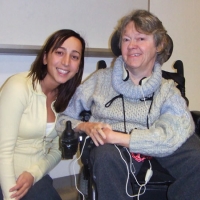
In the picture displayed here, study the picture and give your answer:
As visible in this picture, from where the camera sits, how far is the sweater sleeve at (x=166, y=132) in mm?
1100

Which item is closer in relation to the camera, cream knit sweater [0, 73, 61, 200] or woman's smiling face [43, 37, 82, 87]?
cream knit sweater [0, 73, 61, 200]

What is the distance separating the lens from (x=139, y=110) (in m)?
1.30

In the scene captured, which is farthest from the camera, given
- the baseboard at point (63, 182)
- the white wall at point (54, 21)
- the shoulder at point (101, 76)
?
the baseboard at point (63, 182)

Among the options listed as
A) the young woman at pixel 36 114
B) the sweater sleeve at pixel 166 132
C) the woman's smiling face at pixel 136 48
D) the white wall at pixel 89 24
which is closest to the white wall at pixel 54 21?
the white wall at pixel 89 24

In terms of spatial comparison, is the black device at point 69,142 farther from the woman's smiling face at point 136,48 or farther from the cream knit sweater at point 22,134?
the woman's smiling face at point 136,48

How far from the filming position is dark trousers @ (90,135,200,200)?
3.29ft

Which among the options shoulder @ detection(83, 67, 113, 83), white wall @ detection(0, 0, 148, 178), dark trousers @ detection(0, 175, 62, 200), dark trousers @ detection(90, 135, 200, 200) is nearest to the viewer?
dark trousers @ detection(90, 135, 200, 200)

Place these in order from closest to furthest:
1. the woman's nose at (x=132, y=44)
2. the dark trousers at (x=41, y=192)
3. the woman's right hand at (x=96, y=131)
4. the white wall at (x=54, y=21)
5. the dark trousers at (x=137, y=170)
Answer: the dark trousers at (x=137, y=170)
the woman's right hand at (x=96, y=131)
the dark trousers at (x=41, y=192)
the woman's nose at (x=132, y=44)
the white wall at (x=54, y=21)

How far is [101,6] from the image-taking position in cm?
190

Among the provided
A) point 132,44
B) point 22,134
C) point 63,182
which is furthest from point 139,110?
point 63,182

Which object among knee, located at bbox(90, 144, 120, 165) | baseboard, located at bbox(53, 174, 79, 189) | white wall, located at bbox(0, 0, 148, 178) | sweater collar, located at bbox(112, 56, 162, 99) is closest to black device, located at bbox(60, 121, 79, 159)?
Answer: knee, located at bbox(90, 144, 120, 165)

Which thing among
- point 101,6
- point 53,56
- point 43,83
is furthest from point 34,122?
point 101,6

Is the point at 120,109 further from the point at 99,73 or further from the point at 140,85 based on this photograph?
the point at 99,73

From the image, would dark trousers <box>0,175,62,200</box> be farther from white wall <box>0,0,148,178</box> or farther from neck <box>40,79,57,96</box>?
white wall <box>0,0,148,178</box>
